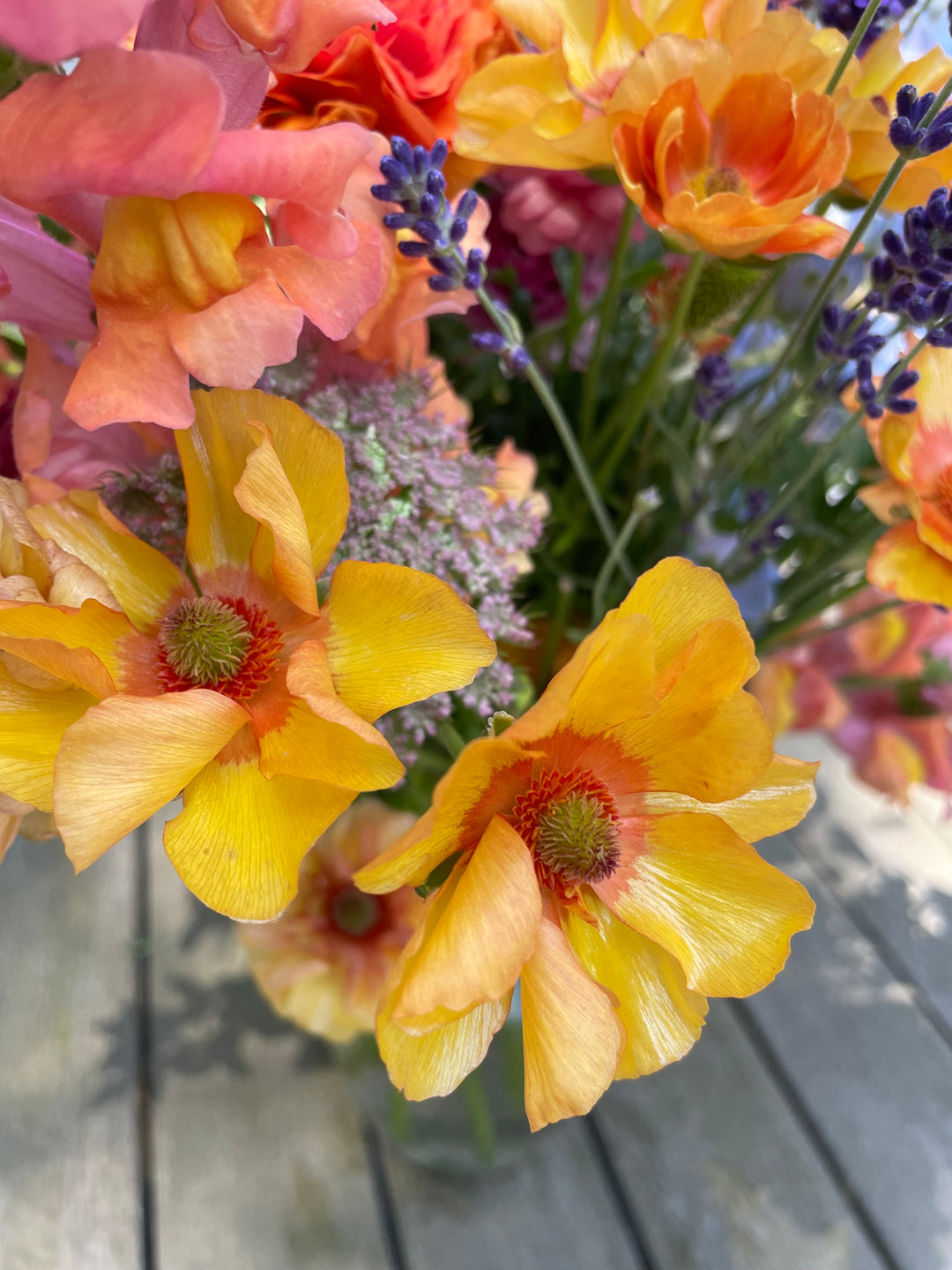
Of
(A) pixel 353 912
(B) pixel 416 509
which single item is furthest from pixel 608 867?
(A) pixel 353 912

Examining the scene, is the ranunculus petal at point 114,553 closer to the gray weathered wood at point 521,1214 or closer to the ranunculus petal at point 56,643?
the ranunculus petal at point 56,643

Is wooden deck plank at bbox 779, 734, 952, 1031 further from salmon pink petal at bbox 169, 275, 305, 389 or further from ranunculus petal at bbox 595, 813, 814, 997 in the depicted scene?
salmon pink petal at bbox 169, 275, 305, 389

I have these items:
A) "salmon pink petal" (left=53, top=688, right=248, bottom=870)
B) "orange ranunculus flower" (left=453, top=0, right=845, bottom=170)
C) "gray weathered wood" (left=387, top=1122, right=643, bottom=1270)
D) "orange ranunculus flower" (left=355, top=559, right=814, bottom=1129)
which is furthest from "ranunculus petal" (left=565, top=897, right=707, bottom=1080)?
"gray weathered wood" (left=387, top=1122, right=643, bottom=1270)

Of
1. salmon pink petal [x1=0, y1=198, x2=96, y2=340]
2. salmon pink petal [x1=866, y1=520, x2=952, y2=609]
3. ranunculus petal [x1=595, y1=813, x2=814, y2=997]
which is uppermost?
salmon pink petal [x1=866, y1=520, x2=952, y2=609]

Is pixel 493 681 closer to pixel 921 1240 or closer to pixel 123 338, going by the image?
pixel 123 338

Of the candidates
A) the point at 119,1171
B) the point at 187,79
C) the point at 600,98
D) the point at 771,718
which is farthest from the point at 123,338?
the point at 119,1171

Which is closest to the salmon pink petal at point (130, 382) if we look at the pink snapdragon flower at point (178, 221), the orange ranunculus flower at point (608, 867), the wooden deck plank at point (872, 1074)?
the pink snapdragon flower at point (178, 221)

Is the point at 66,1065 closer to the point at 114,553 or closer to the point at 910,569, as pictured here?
the point at 114,553

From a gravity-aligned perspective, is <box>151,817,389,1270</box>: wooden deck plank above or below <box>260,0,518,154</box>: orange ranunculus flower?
below
